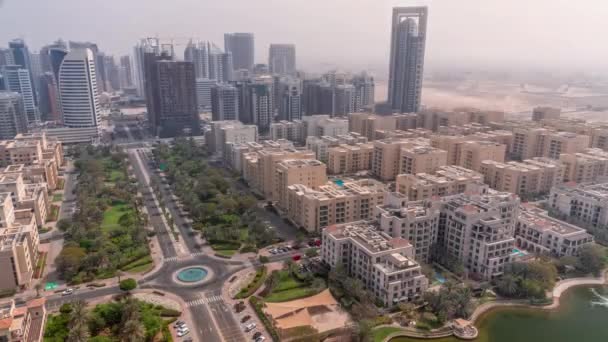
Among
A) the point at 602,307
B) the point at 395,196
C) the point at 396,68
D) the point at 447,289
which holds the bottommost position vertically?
the point at 602,307

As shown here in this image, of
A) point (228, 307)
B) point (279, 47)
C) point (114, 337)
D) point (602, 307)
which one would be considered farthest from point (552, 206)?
point (279, 47)

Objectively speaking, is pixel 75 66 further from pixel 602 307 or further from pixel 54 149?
pixel 602 307

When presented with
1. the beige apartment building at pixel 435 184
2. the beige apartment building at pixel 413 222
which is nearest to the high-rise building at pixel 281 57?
the beige apartment building at pixel 435 184

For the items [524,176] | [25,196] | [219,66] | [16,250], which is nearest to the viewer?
[16,250]

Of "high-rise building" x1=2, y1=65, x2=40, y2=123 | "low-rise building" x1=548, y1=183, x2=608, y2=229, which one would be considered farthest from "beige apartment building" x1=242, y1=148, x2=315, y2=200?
"high-rise building" x1=2, y1=65, x2=40, y2=123

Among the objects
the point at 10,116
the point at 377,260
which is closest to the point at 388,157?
the point at 377,260

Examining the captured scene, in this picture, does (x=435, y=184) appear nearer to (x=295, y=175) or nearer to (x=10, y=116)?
(x=295, y=175)
